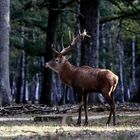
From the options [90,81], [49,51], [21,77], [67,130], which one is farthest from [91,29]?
[21,77]

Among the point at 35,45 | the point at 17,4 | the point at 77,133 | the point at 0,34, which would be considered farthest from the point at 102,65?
the point at 77,133

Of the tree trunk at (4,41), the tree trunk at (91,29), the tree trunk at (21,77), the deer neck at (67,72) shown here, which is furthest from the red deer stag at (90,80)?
the tree trunk at (21,77)

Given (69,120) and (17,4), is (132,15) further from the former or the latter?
(69,120)

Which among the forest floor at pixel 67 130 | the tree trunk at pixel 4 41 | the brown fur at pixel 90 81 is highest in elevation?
the tree trunk at pixel 4 41

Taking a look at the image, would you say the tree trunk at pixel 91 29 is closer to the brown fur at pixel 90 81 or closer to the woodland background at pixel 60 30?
the woodland background at pixel 60 30

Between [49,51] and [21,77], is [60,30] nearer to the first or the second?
[49,51]

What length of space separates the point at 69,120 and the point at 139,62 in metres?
36.5

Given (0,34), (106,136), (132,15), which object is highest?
(132,15)

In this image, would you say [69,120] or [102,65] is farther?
[102,65]

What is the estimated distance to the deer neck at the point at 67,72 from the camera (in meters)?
14.8

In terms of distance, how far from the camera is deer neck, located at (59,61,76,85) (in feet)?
48.7

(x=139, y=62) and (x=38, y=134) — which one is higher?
(x=139, y=62)

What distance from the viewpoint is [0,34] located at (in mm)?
22766

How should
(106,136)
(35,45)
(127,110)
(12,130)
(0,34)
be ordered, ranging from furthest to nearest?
(35,45)
(0,34)
(127,110)
(12,130)
(106,136)
